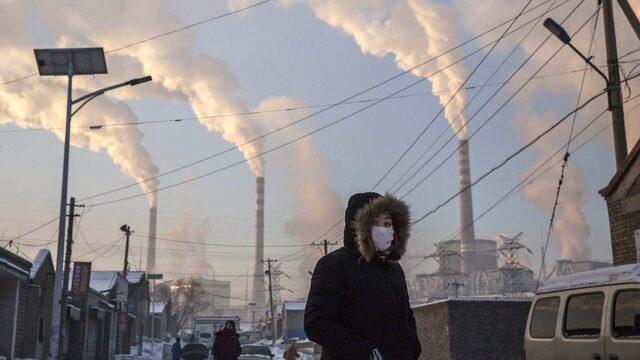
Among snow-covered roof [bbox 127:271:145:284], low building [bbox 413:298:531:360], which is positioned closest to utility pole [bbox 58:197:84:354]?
low building [bbox 413:298:531:360]

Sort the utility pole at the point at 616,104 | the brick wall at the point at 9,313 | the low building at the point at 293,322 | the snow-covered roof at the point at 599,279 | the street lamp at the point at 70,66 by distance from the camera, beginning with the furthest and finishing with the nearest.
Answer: the low building at the point at 293,322 → the brick wall at the point at 9,313 → the street lamp at the point at 70,66 → the utility pole at the point at 616,104 → the snow-covered roof at the point at 599,279

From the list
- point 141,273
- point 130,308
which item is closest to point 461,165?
point 141,273

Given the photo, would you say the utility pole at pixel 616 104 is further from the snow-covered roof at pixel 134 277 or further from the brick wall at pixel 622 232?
the snow-covered roof at pixel 134 277

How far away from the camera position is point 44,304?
1219 inches

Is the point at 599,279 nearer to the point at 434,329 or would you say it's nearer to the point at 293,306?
the point at 434,329

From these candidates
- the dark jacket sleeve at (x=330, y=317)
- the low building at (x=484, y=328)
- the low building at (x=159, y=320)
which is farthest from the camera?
the low building at (x=159, y=320)

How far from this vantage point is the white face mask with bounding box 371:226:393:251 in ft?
11.2

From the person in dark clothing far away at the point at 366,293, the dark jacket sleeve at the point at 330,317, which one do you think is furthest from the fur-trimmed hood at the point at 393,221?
the dark jacket sleeve at the point at 330,317

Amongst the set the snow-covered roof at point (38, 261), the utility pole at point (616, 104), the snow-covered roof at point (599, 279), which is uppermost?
the utility pole at point (616, 104)

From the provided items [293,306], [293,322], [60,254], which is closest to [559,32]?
[60,254]

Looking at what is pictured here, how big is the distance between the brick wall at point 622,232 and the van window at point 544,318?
7146 mm

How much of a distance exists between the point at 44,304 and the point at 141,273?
34.8m

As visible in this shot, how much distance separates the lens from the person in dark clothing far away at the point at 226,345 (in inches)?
561

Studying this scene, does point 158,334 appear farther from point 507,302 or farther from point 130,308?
point 507,302
